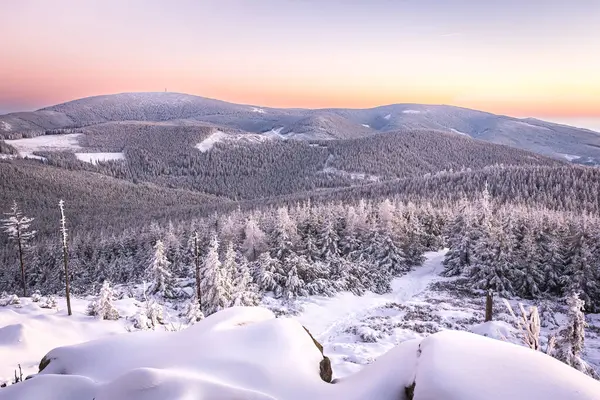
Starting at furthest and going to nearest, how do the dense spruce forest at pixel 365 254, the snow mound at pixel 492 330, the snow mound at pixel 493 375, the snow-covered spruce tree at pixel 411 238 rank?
the snow-covered spruce tree at pixel 411 238
the dense spruce forest at pixel 365 254
the snow mound at pixel 492 330
the snow mound at pixel 493 375

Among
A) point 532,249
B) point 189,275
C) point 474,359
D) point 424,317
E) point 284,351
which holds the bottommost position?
point 189,275

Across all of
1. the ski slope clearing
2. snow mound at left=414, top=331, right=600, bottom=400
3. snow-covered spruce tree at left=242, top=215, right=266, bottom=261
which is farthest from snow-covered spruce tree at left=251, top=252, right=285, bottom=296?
snow mound at left=414, top=331, right=600, bottom=400

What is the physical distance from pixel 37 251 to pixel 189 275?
48227mm

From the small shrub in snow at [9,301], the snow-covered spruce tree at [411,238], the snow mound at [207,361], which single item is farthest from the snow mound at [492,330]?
the small shrub in snow at [9,301]

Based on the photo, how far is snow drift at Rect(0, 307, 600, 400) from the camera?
4.84 metres

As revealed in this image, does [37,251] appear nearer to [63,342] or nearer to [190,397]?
[63,342]

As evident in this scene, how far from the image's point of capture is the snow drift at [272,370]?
4836 millimetres

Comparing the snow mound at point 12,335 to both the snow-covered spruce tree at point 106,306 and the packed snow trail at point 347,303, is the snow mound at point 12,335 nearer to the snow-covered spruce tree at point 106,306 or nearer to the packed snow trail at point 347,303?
the snow-covered spruce tree at point 106,306

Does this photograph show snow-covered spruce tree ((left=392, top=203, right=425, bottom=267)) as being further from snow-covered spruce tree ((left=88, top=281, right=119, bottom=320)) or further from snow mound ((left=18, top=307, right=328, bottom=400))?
snow mound ((left=18, top=307, right=328, bottom=400))

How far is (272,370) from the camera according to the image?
262 inches

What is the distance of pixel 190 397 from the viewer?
5535 mm

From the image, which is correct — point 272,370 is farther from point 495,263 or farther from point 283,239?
point 495,263

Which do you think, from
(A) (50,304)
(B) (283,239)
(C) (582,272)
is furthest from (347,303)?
(A) (50,304)

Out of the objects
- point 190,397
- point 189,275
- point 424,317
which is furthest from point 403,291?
point 190,397
